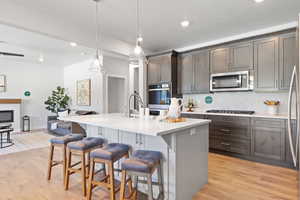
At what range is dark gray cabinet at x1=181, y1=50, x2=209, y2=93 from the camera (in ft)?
13.7

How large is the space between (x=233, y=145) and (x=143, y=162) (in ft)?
8.54

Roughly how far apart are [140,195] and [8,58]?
6.95m

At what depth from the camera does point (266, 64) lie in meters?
3.33

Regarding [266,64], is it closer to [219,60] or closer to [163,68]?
[219,60]

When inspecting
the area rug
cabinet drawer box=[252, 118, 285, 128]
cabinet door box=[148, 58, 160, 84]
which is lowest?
the area rug

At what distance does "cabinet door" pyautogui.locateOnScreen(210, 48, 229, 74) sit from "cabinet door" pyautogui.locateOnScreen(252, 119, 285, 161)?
1383 mm

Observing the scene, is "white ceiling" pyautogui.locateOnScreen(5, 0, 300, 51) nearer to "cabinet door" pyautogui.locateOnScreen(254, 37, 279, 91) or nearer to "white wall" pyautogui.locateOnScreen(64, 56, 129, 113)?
"cabinet door" pyautogui.locateOnScreen(254, 37, 279, 91)

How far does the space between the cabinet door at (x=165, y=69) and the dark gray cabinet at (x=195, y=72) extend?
1.21ft

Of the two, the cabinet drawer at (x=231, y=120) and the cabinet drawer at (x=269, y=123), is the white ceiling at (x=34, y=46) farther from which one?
the cabinet drawer at (x=269, y=123)

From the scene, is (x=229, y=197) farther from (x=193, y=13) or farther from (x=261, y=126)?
(x=193, y=13)

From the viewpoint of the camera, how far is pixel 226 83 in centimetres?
383

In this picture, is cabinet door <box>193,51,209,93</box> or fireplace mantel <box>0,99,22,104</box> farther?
fireplace mantel <box>0,99,22,104</box>

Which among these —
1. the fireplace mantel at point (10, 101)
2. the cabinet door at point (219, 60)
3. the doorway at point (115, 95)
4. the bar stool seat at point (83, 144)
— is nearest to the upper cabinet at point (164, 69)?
the cabinet door at point (219, 60)

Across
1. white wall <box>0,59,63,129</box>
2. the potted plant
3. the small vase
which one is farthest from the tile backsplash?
white wall <box>0,59,63,129</box>
